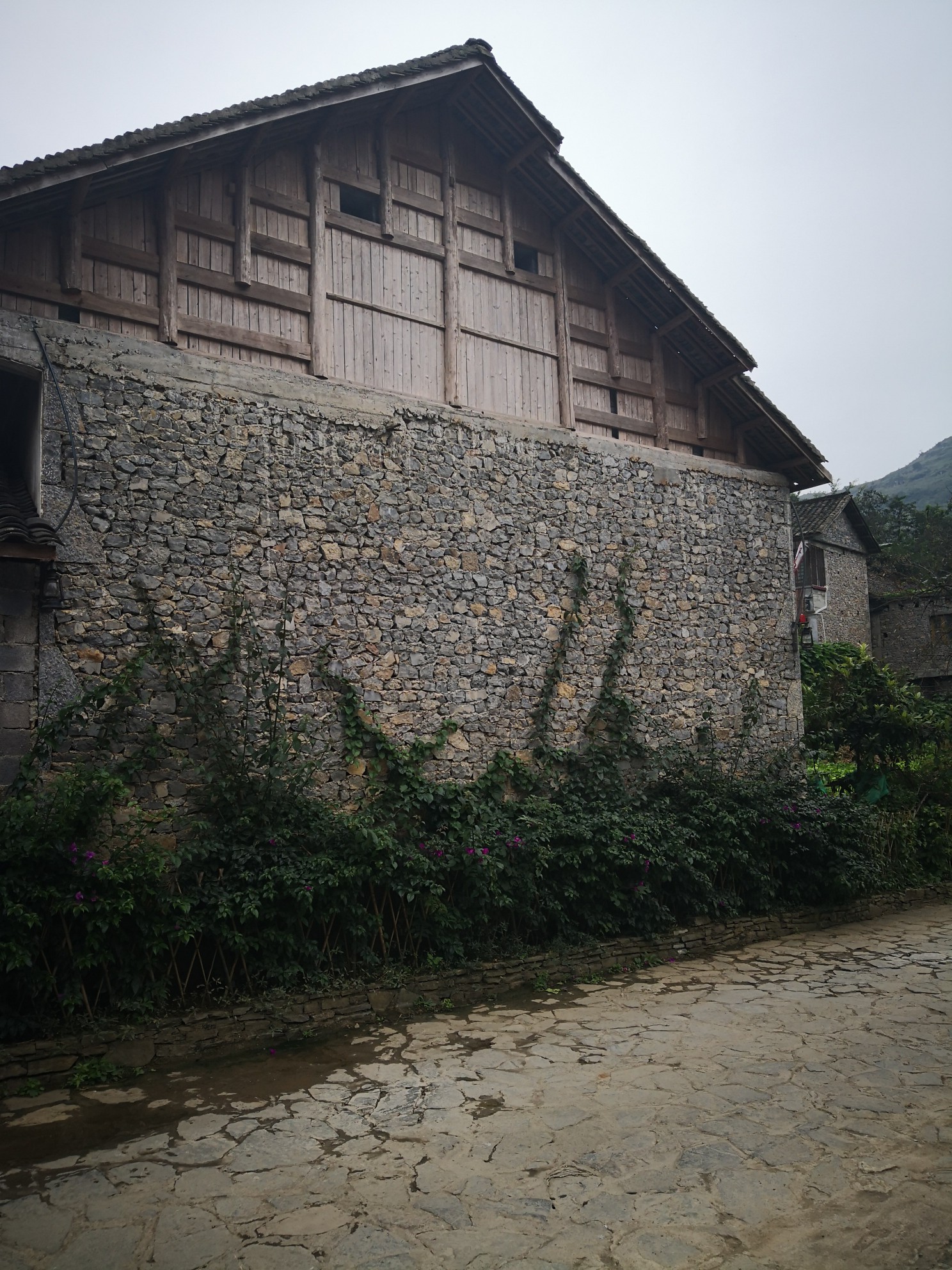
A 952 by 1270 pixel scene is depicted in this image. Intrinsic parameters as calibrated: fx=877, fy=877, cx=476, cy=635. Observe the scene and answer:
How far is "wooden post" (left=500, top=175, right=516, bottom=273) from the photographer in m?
10.1

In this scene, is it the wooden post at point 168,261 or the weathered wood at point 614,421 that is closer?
the wooden post at point 168,261

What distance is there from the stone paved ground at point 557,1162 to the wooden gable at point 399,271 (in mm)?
6384

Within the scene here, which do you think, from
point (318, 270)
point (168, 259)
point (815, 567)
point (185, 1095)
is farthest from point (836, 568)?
point (185, 1095)

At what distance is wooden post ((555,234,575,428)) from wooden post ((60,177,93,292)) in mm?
5240

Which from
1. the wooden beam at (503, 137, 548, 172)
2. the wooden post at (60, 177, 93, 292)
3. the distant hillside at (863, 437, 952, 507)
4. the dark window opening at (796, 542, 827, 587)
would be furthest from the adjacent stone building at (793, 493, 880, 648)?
the distant hillside at (863, 437, 952, 507)

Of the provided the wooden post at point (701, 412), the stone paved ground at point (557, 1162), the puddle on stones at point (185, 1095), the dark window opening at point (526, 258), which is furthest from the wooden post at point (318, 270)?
the stone paved ground at point (557, 1162)

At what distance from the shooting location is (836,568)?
2705cm

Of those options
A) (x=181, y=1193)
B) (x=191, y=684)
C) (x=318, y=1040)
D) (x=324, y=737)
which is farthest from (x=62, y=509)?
(x=181, y=1193)

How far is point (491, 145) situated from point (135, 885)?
885 centimetres

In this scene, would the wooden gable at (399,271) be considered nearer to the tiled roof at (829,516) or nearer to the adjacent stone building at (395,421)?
the adjacent stone building at (395,421)

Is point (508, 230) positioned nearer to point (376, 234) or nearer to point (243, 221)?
point (376, 234)

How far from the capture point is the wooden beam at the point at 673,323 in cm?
1098

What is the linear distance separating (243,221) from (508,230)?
3.30 metres

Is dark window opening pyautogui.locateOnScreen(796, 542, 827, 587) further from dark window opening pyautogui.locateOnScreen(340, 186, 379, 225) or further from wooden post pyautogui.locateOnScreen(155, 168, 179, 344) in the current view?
wooden post pyautogui.locateOnScreen(155, 168, 179, 344)
